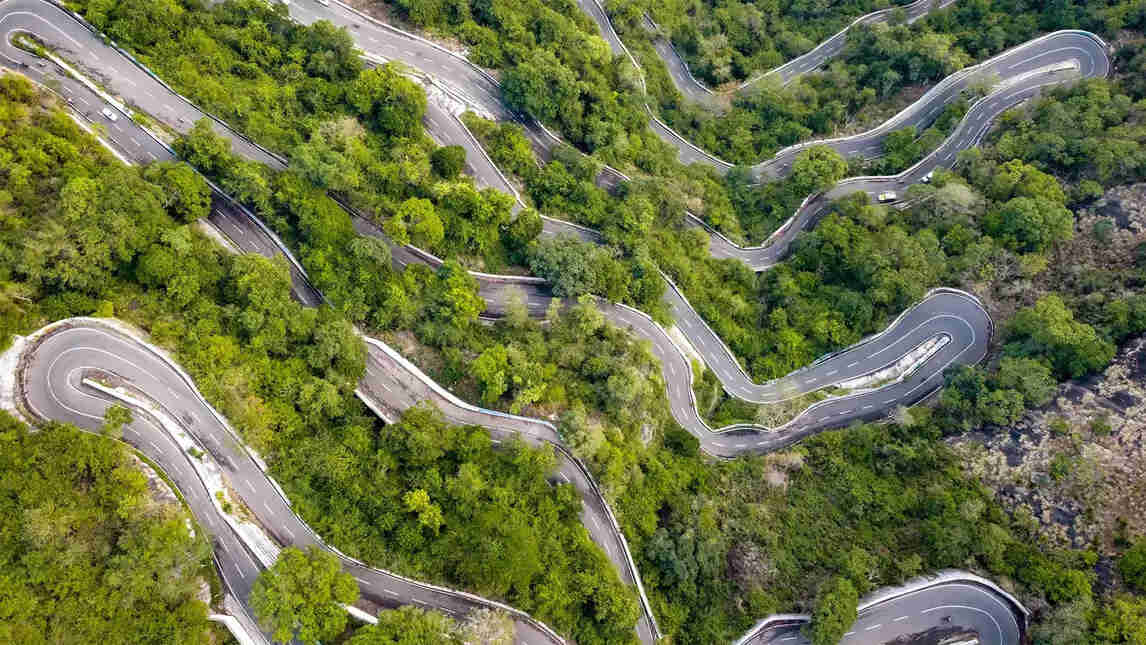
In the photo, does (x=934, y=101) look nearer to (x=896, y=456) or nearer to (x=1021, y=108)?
(x=1021, y=108)

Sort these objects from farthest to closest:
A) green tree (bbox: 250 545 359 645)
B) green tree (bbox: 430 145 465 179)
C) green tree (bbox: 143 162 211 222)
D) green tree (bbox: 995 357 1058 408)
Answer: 1. green tree (bbox: 430 145 465 179)
2. green tree (bbox: 995 357 1058 408)
3. green tree (bbox: 143 162 211 222)
4. green tree (bbox: 250 545 359 645)

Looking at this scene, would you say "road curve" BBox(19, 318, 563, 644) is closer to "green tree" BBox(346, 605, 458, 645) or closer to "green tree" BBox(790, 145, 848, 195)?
"green tree" BBox(346, 605, 458, 645)

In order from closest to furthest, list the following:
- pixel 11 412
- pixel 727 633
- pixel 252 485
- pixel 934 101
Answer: pixel 11 412
pixel 252 485
pixel 727 633
pixel 934 101

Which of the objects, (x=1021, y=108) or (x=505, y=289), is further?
(x=1021, y=108)

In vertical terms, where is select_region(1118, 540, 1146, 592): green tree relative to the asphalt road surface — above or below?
above

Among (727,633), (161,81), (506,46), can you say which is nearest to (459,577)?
(727,633)

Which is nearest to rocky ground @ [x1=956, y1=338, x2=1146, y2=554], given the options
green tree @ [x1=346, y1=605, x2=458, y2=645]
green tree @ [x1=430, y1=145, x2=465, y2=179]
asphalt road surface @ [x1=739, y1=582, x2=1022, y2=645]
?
asphalt road surface @ [x1=739, y1=582, x2=1022, y2=645]
